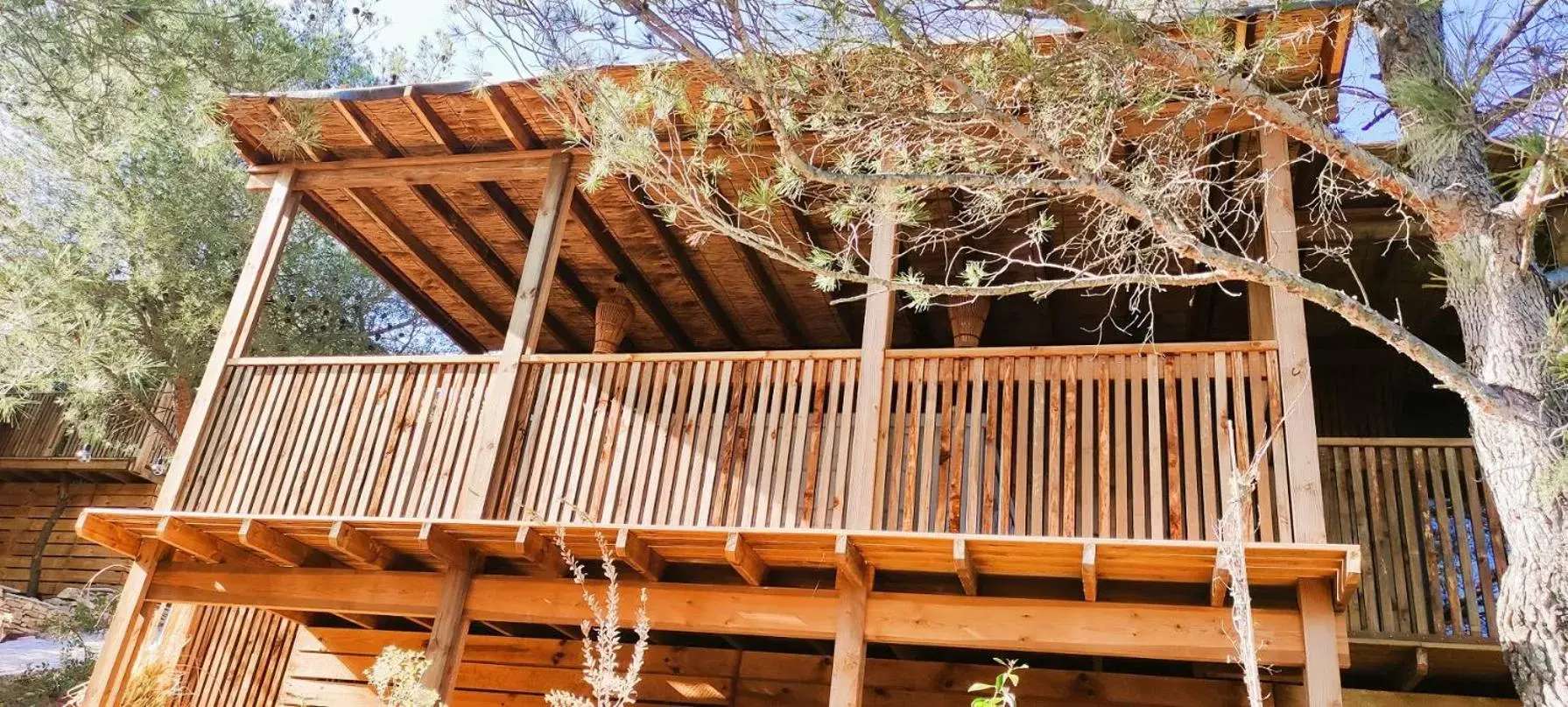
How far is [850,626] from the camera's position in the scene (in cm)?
529

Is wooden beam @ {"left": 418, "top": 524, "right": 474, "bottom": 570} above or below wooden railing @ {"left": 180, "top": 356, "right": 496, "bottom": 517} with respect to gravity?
below

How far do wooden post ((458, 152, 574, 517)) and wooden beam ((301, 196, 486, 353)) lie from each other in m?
1.96

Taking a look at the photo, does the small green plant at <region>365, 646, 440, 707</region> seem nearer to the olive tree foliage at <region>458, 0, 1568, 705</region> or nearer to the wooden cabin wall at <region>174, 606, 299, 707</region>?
the olive tree foliage at <region>458, 0, 1568, 705</region>

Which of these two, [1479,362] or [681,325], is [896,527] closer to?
[1479,362]

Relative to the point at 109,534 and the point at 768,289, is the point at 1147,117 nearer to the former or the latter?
the point at 768,289

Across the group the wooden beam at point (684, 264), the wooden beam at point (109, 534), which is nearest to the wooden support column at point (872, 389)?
the wooden beam at point (684, 264)

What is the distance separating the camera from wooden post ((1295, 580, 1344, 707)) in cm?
464

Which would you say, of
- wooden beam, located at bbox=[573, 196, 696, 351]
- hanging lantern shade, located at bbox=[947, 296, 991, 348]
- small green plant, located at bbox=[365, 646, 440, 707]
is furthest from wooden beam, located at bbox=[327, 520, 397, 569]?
hanging lantern shade, located at bbox=[947, 296, 991, 348]

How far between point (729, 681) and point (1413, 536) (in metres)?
4.13

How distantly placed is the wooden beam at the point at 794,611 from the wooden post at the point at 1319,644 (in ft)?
0.28

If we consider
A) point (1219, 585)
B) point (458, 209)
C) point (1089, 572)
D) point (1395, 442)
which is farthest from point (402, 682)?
point (1395, 442)

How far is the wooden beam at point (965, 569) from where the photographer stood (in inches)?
188

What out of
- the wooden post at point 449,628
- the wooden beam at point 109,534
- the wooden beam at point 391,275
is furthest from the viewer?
the wooden beam at point 391,275

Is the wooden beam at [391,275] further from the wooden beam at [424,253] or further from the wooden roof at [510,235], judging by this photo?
the wooden beam at [424,253]
